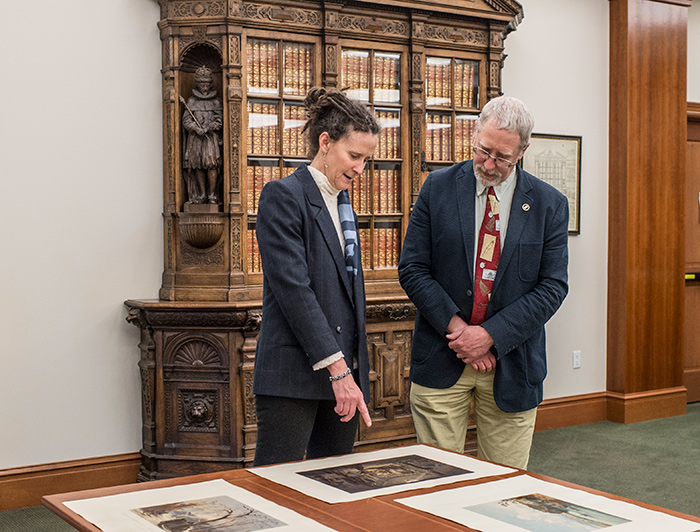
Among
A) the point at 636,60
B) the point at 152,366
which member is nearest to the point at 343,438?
the point at 152,366

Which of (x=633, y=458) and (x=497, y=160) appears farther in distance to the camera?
(x=633, y=458)

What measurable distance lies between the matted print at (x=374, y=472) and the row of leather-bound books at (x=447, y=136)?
2.97 m

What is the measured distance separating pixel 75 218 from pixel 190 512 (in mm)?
2783

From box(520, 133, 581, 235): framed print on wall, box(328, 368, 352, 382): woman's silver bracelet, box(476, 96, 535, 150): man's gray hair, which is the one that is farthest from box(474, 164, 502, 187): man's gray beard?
box(520, 133, 581, 235): framed print on wall

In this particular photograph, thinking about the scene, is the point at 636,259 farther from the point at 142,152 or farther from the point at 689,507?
the point at 142,152

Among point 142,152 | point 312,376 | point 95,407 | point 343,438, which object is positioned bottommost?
point 95,407

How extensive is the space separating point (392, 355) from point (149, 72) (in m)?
2.01

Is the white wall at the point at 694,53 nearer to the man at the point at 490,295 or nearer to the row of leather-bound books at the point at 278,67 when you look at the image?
the row of leather-bound books at the point at 278,67

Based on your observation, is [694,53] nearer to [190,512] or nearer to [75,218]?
[75,218]

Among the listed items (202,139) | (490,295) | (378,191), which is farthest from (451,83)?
(490,295)

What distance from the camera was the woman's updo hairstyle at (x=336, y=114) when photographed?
2.10 meters

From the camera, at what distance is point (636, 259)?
5.64 meters

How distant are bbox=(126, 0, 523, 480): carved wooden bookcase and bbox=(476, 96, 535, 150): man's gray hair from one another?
1.97 m

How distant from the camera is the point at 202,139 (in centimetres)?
402
